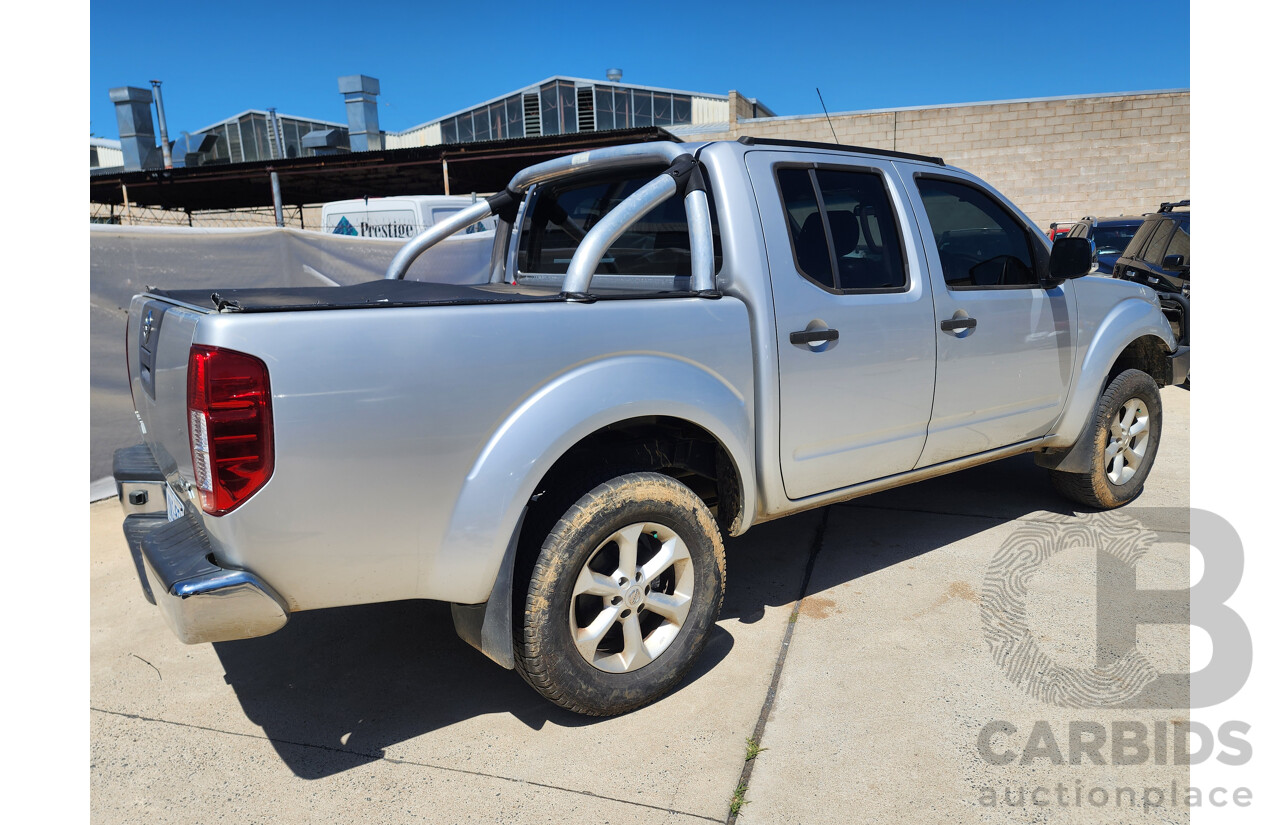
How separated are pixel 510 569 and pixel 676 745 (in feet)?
2.72

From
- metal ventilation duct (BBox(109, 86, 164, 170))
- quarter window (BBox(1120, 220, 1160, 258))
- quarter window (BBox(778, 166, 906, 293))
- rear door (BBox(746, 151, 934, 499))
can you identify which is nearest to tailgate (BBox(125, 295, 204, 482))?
rear door (BBox(746, 151, 934, 499))

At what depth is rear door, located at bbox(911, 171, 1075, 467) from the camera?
145 inches

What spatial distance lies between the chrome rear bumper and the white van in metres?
8.67

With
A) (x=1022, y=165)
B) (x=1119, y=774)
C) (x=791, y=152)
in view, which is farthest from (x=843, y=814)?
(x=1022, y=165)

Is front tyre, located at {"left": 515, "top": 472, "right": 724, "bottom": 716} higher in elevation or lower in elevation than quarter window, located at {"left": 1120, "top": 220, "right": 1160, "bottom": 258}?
lower

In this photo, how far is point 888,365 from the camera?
340 cm

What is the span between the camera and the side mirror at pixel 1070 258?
13.1 feet

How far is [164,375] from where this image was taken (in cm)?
242

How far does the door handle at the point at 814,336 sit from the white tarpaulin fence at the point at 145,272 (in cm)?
437

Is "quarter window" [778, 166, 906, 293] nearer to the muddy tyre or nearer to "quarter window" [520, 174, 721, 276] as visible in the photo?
"quarter window" [520, 174, 721, 276]

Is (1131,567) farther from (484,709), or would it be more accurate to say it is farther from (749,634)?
(484,709)

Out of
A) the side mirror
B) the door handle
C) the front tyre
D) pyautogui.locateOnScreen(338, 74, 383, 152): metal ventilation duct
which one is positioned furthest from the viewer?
pyautogui.locateOnScreen(338, 74, 383, 152): metal ventilation duct

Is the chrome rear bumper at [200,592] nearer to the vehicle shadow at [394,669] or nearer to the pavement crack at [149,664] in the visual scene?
the vehicle shadow at [394,669]

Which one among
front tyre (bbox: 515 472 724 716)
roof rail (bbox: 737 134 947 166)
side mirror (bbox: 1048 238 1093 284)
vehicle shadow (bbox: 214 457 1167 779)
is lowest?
vehicle shadow (bbox: 214 457 1167 779)
